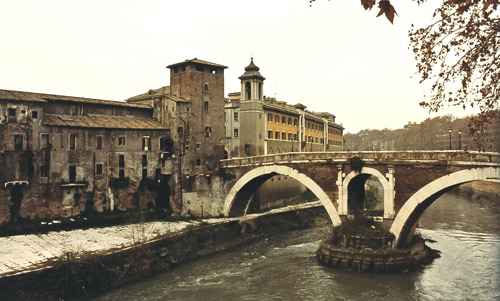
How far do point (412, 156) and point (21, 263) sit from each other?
870 inches

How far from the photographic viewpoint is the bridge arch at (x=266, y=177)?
90.4 feet

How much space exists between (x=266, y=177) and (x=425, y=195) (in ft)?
46.2

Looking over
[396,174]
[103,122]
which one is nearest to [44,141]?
[103,122]

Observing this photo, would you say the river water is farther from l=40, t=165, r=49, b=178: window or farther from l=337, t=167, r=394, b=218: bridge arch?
l=40, t=165, r=49, b=178: window

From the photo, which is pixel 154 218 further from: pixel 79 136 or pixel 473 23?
pixel 473 23

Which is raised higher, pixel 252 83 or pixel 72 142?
pixel 252 83

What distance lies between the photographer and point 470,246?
1070 inches

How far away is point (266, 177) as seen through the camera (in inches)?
1353

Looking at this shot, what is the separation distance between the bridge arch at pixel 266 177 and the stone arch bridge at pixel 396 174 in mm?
69

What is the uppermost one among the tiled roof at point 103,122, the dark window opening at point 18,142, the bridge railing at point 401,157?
the tiled roof at point 103,122

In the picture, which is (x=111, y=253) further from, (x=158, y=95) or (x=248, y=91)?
(x=248, y=91)

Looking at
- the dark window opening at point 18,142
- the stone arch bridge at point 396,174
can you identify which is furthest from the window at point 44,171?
the stone arch bridge at point 396,174

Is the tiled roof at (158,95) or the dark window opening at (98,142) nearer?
the dark window opening at (98,142)

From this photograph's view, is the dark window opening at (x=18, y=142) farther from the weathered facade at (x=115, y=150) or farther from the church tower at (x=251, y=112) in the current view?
the church tower at (x=251, y=112)
